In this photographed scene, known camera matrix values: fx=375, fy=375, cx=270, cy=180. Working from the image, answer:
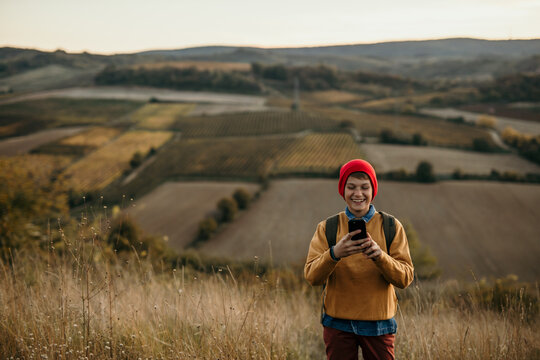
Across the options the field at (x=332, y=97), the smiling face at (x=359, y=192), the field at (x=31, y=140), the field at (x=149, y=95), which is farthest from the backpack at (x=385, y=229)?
the field at (x=332, y=97)

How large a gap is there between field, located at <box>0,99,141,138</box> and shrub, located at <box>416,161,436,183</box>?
Result: 54.5 meters

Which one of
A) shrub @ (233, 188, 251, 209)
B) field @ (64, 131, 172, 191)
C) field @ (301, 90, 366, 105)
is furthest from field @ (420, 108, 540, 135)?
field @ (64, 131, 172, 191)

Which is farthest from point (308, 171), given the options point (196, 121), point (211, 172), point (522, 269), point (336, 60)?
point (336, 60)

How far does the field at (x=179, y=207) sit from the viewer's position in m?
36.0

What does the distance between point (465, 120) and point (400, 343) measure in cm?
8014

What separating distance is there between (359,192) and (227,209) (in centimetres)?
3633

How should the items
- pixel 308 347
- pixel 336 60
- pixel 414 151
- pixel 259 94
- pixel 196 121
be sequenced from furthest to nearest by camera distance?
Answer: pixel 336 60 → pixel 259 94 → pixel 196 121 → pixel 414 151 → pixel 308 347

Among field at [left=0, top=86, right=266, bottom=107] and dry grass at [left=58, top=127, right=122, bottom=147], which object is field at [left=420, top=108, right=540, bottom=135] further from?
dry grass at [left=58, top=127, right=122, bottom=147]

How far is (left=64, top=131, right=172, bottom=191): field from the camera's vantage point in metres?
47.6

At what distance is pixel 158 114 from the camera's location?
76.2 meters

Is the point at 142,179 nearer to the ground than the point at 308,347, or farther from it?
nearer to the ground

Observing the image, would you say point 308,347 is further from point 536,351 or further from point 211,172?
point 211,172

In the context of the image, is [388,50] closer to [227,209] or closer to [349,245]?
[227,209]

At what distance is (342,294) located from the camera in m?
Answer: 2.37
